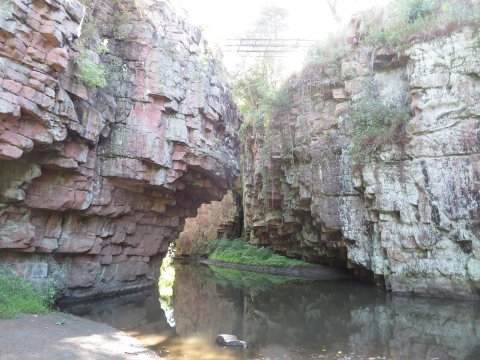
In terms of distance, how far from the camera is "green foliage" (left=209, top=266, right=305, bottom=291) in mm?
21562

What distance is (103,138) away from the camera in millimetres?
14859

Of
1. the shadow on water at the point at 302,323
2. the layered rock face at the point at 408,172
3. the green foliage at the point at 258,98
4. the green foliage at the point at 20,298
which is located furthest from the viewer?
the green foliage at the point at 258,98

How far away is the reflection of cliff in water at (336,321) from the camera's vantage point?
956 cm

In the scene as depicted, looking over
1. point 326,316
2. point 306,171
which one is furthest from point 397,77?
point 326,316

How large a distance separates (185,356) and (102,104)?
375 inches

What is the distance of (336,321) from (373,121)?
931cm

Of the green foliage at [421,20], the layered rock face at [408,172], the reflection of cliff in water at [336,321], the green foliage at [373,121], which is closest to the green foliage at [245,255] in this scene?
the layered rock face at [408,172]

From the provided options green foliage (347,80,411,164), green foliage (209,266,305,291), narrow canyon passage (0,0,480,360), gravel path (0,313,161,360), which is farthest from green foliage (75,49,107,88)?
green foliage (209,266,305,291)

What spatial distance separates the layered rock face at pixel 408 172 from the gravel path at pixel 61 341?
11449mm

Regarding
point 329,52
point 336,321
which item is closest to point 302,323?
point 336,321

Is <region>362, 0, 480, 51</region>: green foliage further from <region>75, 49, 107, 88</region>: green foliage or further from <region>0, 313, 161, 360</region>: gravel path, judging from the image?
<region>0, 313, 161, 360</region>: gravel path

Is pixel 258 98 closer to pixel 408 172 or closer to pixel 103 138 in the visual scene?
pixel 408 172

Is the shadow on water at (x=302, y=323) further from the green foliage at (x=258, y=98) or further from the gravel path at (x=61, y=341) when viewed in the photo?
the green foliage at (x=258, y=98)

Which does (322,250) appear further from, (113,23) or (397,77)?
(113,23)
